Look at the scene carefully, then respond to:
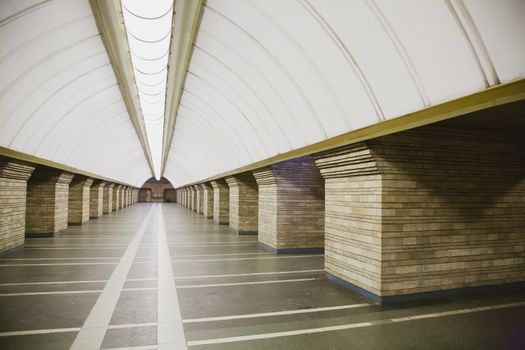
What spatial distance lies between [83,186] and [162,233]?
6.46 metres

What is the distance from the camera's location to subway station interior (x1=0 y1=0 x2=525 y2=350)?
4.07 meters

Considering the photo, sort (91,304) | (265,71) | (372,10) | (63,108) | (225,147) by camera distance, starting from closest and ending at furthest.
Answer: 1. (372,10)
2. (91,304)
3. (265,71)
4. (63,108)
5. (225,147)

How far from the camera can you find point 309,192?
36.4ft

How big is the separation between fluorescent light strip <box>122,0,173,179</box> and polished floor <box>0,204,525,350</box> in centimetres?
431

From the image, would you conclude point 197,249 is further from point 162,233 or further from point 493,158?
point 493,158

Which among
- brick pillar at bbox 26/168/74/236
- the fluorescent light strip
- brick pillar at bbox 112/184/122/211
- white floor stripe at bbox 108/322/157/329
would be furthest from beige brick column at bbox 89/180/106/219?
white floor stripe at bbox 108/322/157/329

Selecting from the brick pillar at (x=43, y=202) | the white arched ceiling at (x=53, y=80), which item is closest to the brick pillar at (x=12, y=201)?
the white arched ceiling at (x=53, y=80)

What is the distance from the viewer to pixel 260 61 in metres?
6.48

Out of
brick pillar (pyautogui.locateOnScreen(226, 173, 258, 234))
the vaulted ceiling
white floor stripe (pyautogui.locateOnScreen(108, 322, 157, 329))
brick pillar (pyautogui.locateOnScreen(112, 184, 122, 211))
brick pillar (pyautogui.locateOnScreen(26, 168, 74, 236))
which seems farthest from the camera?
brick pillar (pyautogui.locateOnScreen(112, 184, 122, 211))

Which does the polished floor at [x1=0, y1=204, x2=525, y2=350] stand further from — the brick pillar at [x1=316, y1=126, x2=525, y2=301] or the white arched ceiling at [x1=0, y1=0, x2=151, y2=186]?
the white arched ceiling at [x1=0, y1=0, x2=151, y2=186]

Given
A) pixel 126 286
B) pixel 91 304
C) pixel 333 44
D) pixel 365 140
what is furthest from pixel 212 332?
pixel 333 44

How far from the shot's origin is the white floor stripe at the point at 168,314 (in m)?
4.24

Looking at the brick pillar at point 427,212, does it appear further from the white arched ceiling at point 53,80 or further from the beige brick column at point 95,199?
the beige brick column at point 95,199

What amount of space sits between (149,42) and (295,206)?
6.73 metres
